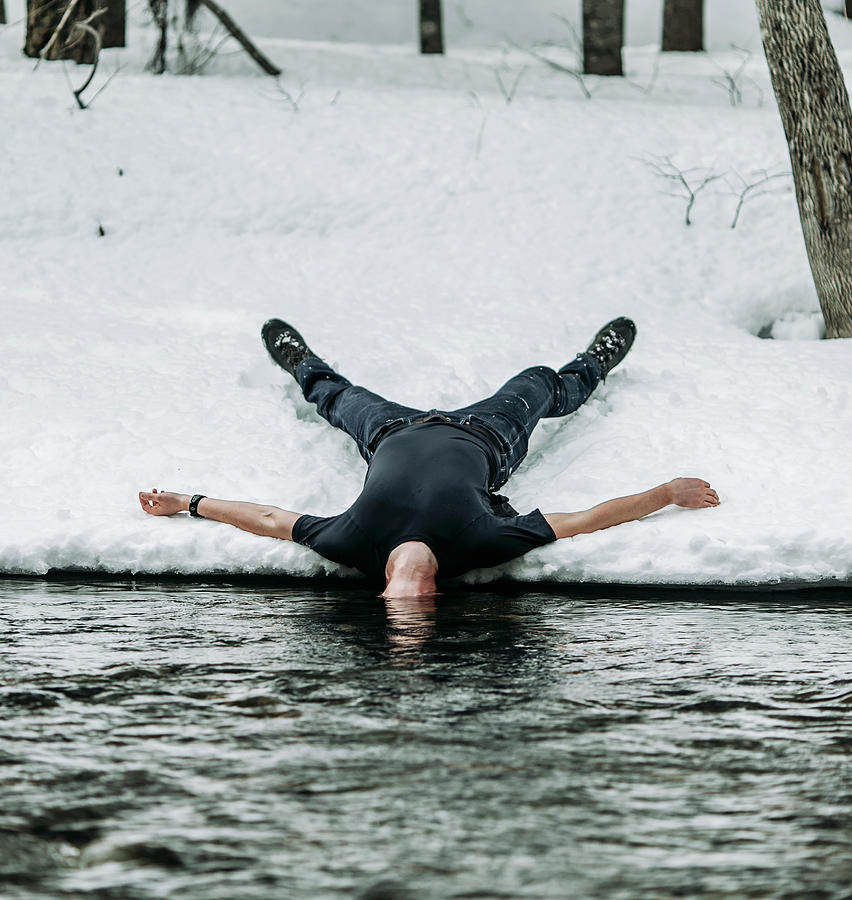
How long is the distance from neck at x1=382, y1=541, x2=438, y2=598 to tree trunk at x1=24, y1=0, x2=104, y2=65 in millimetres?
8718

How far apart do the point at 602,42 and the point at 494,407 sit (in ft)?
29.0

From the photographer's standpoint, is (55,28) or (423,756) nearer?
(423,756)

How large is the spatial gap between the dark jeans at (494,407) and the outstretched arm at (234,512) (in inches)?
29.1

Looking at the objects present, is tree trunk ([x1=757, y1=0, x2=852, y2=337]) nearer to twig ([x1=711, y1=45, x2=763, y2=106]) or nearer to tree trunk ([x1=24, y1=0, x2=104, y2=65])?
twig ([x1=711, y1=45, x2=763, y2=106])

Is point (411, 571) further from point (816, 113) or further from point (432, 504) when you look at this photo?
point (816, 113)

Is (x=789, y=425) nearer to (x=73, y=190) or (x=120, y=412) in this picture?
(x=120, y=412)

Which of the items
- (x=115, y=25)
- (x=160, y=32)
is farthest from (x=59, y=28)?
(x=115, y=25)

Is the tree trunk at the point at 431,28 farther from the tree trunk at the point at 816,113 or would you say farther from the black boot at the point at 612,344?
the black boot at the point at 612,344

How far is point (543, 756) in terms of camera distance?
2605 mm

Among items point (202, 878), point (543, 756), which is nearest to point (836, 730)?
point (543, 756)

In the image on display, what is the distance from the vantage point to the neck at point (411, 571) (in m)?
4.40

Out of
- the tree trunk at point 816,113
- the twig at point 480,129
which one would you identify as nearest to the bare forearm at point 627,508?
the tree trunk at point 816,113

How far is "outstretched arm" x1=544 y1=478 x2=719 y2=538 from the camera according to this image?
488 cm

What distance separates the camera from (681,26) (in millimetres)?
15086
